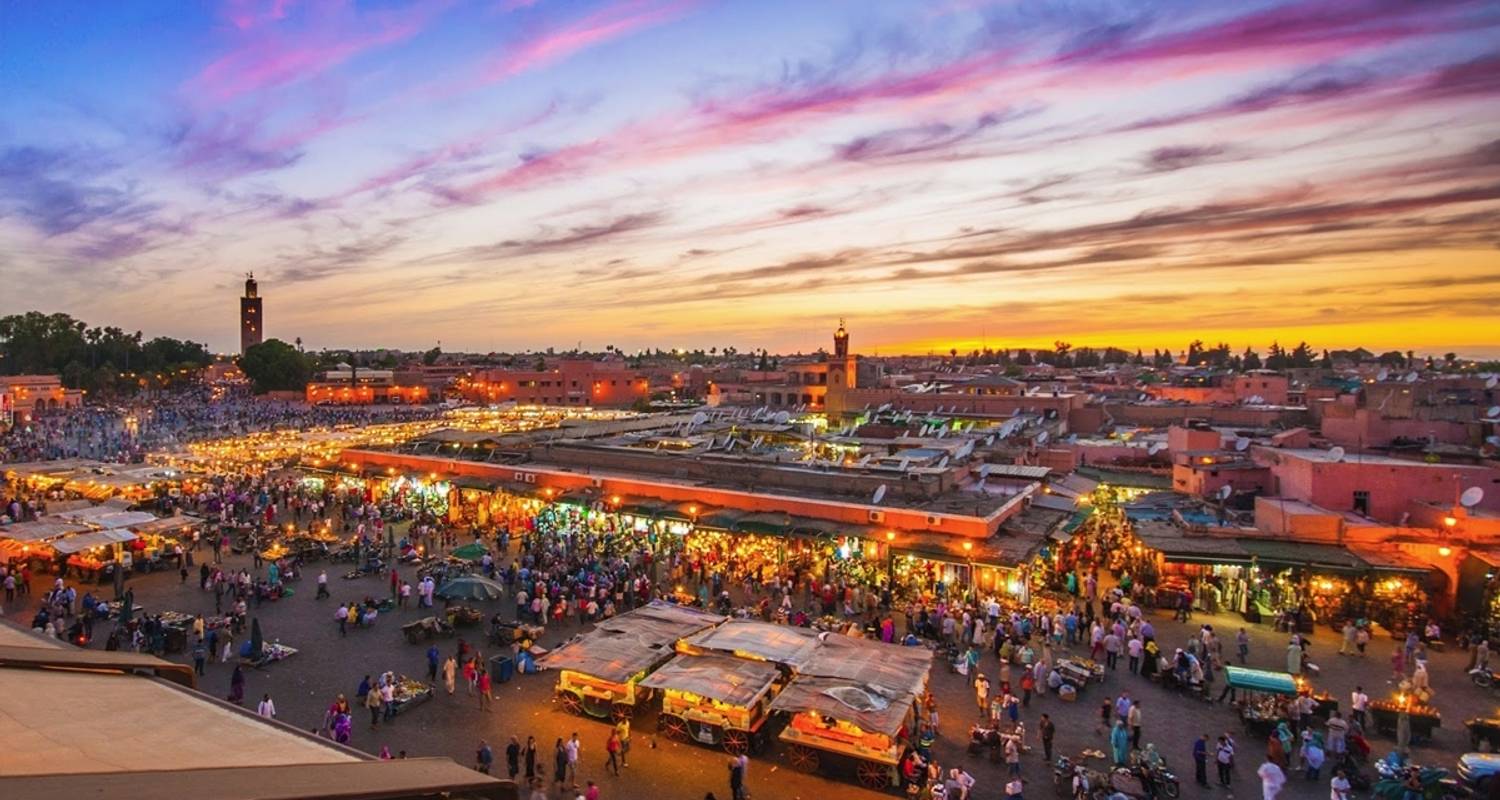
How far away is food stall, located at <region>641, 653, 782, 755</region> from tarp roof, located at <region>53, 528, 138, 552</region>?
689 inches

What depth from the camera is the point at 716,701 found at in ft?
39.8

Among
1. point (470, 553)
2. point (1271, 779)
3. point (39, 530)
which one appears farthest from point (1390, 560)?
point (39, 530)

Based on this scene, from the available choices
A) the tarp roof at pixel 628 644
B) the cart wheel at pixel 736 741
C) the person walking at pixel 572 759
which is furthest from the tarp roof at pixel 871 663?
the person walking at pixel 572 759

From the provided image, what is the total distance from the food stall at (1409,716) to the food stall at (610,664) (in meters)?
11.5

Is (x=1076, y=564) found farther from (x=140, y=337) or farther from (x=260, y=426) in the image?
(x=140, y=337)

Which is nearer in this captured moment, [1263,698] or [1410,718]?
[1410,718]

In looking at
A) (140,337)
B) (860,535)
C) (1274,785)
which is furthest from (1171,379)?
(140,337)

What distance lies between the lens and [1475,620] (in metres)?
16.4

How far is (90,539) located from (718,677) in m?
19.1

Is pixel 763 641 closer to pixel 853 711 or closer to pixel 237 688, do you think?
pixel 853 711

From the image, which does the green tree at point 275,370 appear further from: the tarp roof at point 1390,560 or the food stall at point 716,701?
the tarp roof at point 1390,560

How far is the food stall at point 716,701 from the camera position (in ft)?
39.9

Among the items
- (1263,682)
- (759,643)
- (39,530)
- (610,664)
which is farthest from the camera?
(39,530)

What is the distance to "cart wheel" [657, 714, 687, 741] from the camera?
41.6 feet
